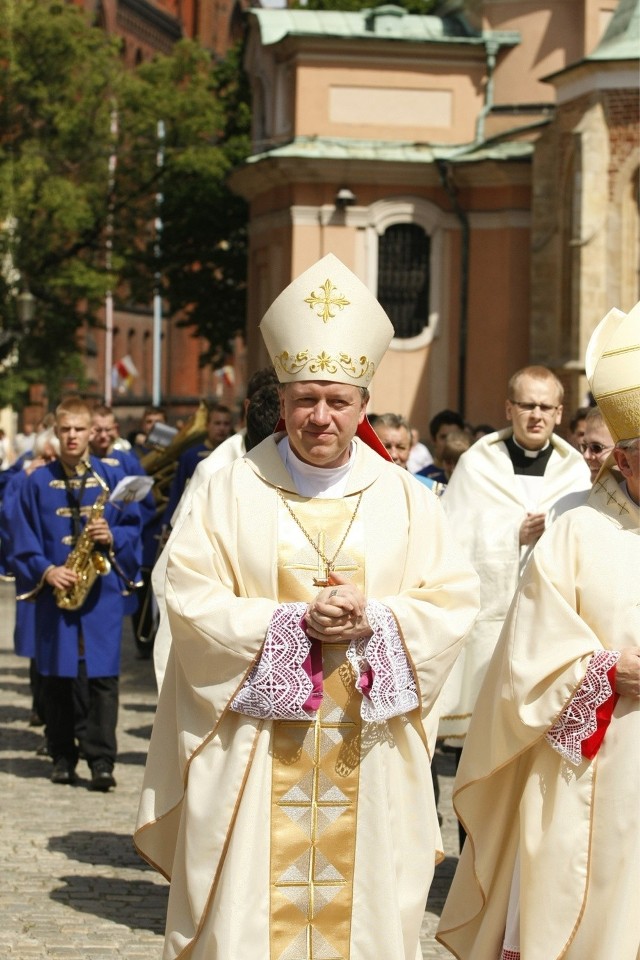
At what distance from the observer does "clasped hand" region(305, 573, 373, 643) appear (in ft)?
16.9

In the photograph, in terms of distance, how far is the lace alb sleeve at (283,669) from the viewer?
17.3 ft

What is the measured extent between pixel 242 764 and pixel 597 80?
79.7 feet

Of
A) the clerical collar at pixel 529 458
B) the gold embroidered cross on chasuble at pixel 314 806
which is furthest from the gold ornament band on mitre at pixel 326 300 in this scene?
the clerical collar at pixel 529 458

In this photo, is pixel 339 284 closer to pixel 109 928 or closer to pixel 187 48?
pixel 109 928

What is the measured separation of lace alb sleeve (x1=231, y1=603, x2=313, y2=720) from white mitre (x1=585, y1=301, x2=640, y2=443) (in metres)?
1.06

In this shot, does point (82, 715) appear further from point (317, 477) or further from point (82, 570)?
point (317, 477)

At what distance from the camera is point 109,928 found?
299 inches

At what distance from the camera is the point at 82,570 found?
1052cm

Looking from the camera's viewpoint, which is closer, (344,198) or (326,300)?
(326,300)

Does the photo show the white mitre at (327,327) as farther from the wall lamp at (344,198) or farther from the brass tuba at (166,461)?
the wall lamp at (344,198)

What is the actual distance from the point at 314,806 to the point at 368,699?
16.0 inches

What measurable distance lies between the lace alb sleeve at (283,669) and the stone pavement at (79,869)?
2213 mm

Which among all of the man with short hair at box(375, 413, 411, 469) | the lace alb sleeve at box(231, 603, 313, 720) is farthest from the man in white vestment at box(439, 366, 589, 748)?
the lace alb sleeve at box(231, 603, 313, 720)

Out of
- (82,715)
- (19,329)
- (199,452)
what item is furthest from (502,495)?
(19,329)
